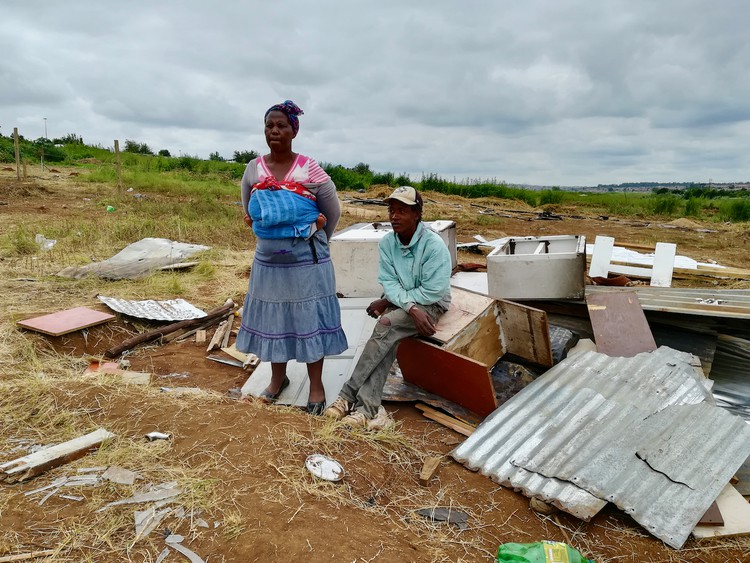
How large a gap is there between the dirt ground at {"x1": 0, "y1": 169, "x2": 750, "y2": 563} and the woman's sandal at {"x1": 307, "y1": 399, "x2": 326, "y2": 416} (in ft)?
0.54

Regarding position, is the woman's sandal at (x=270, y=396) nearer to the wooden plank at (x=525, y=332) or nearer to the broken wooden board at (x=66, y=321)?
the wooden plank at (x=525, y=332)

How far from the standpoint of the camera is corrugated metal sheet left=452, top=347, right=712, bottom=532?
298cm

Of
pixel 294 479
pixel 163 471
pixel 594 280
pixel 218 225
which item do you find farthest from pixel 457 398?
pixel 218 225

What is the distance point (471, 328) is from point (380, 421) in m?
0.99

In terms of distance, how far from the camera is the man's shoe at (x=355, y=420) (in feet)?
10.8

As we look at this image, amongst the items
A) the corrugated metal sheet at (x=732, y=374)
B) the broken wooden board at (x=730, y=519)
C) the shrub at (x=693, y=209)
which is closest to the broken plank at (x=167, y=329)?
the broken wooden board at (x=730, y=519)

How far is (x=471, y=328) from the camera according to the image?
3.84 metres

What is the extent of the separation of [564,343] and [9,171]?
24.4m

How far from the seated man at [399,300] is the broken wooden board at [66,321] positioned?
2992mm

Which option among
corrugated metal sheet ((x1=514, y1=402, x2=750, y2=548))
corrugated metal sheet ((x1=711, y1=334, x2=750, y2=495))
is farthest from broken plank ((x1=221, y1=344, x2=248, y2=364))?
corrugated metal sheet ((x1=711, y1=334, x2=750, y2=495))

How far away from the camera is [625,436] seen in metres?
3.09

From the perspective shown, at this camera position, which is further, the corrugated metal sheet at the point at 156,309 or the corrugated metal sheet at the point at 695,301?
the corrugated metal sheet at the point at 156,309

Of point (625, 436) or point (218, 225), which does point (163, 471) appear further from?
point (218, 225)

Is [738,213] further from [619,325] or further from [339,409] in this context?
[339,409]
